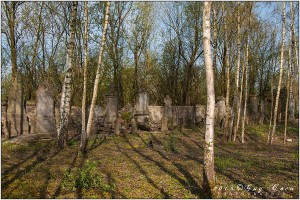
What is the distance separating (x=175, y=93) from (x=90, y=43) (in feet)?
31.8

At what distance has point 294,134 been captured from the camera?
1780 cm

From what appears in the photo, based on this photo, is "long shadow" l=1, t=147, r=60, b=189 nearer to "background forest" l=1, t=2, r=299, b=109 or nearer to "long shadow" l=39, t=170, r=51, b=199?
"long shadow" l=39, t=170, r=51, b=199

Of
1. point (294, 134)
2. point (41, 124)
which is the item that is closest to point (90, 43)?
point (41, 124)

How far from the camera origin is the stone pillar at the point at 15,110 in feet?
40.5

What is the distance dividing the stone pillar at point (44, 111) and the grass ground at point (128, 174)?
209cm

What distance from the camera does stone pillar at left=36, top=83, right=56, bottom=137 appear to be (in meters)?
13.1

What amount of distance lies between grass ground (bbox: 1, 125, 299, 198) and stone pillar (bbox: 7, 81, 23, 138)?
2.27m

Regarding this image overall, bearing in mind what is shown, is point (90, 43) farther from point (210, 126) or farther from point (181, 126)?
point (210, 126)

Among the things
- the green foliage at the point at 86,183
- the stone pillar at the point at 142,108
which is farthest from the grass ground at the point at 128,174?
the stone pillar at the point at 142,108

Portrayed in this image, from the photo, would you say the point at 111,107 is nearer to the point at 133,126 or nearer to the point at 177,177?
the point at 133,126

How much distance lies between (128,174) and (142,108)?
12.0 m

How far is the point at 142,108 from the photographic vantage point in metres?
19.1

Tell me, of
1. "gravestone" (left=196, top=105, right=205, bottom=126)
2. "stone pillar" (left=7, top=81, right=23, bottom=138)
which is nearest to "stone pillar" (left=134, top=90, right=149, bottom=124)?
"gravestone" (left=196, top=105, right=205, bottom=126)

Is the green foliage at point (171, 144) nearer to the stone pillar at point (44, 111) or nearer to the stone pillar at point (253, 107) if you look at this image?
the stone pillar at point (44, 111)
